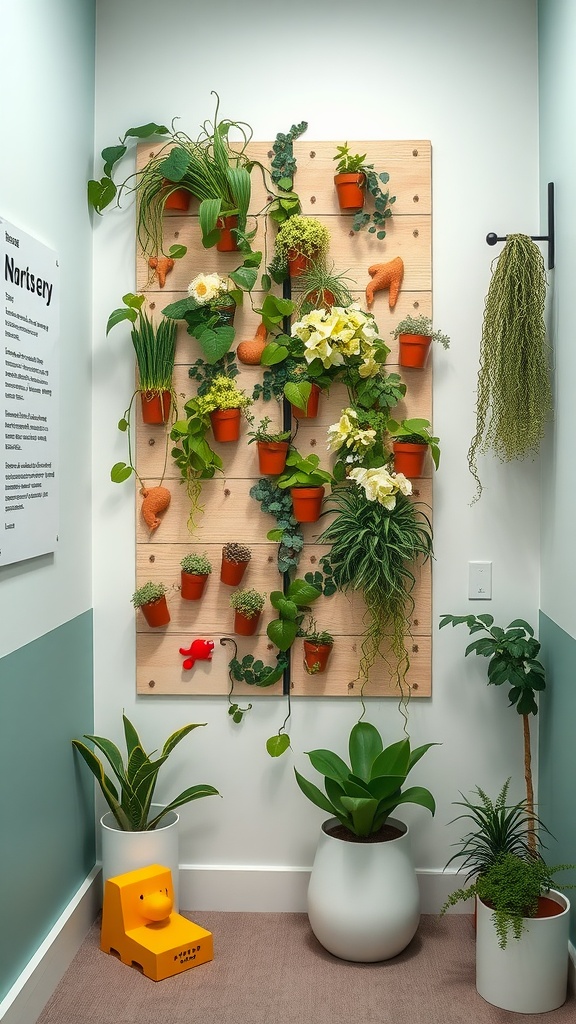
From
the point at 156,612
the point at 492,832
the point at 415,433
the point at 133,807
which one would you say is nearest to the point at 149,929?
the point at 133,807

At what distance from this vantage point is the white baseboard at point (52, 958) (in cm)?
202

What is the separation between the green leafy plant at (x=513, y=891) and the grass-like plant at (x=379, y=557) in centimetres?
61

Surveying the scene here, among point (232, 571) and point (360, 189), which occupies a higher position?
point (360, 189)

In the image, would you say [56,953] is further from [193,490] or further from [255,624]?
[193,490]

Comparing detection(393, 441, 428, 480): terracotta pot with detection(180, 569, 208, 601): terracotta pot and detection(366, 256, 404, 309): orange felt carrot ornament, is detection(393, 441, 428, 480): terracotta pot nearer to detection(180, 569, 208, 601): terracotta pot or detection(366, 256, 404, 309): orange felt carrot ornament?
detection(366, 256, 404, 309): orange felt carrot ornament

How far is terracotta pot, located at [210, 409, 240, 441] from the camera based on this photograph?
8.58 ft

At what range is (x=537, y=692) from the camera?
268 centimetres

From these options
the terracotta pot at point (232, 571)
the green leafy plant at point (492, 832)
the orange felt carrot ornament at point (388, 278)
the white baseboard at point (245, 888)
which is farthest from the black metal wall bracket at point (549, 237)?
the white baseboard at point (245, 888)

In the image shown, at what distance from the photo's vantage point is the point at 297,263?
2.60m

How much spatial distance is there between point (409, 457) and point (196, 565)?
2.29ft

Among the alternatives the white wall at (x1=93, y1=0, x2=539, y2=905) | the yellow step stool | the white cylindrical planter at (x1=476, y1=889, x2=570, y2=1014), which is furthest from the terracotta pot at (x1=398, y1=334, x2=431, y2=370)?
the yellow step stool

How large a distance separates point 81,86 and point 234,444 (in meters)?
1.11

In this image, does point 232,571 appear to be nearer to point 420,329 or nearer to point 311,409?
point 311,409

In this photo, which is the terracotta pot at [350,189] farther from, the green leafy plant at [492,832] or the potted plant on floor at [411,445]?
the green leafy plant at [492,832]
